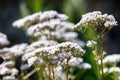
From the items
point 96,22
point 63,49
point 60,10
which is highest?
point 60,10

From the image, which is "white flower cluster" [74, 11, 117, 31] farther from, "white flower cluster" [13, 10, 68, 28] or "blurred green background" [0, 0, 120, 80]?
"blurred green background" [0, 0, 120, 80]

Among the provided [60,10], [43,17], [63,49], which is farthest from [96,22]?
[60,10]

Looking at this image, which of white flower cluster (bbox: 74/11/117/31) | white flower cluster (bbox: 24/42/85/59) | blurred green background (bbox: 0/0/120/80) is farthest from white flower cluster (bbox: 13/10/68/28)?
blurred green background (bbox: 0/0/120/80)

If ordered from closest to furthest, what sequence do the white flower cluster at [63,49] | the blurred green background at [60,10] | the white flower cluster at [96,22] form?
the white flower cluster at [63,49]
the white flower cluster at [96,22]
the blurred green background at [60,10]

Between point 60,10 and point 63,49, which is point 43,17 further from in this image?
point 60,10

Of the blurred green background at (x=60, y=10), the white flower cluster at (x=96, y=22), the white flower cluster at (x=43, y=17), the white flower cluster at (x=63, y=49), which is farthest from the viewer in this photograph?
the blurred green background at (x=60, y=10)

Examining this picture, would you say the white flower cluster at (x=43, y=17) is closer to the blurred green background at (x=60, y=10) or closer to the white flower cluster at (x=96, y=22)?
the white flower cluster at (x=96, y=22)

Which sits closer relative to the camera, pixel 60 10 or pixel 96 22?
pixel 96 22

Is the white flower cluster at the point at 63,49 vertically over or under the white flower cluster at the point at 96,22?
under

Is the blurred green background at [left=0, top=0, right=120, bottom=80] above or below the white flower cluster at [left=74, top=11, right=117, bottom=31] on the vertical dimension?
above

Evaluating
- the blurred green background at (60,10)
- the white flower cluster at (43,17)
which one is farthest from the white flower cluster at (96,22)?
the blurred green background at (60,10)

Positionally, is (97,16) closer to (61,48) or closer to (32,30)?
(61,48)

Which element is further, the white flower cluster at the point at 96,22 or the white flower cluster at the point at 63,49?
the white flower cluster at the point at 96,22
